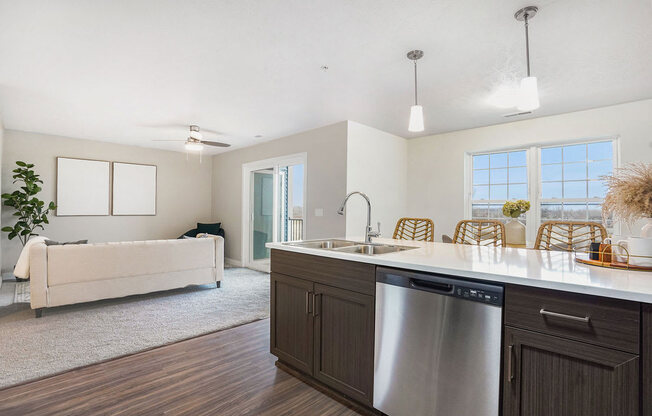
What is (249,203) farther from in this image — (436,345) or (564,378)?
(564,378)

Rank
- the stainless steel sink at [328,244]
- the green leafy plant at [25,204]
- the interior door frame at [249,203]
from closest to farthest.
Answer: the stainless steel sink at [328,244] < the green leafy plant at [25,204] < the interior door frame at [249,203]

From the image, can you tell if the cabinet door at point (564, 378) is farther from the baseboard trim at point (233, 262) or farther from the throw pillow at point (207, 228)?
the throw pillow at point (207, 228)

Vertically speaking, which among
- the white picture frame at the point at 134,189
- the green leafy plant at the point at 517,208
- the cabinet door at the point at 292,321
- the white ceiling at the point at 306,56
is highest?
the white ceiling at the point at 306,56

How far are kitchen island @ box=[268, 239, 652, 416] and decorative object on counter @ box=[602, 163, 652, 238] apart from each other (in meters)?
0.28

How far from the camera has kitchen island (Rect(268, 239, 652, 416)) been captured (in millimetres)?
1037

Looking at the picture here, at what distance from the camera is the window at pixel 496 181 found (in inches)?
179

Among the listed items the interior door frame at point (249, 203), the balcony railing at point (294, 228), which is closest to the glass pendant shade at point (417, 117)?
the interior door frame at point (249, 203)

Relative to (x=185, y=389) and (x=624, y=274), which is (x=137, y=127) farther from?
(x=624, y=274)

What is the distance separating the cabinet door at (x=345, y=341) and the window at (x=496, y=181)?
383 centimetres

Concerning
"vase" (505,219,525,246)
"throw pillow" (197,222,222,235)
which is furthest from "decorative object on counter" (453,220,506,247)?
"throw pillow" (197,222,222,235)

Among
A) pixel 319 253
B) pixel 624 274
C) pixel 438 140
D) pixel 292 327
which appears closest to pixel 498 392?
pixel 624 274

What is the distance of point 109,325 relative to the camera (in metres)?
3.07

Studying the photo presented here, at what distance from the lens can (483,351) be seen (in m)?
1.33

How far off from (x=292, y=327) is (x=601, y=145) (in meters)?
4.42
